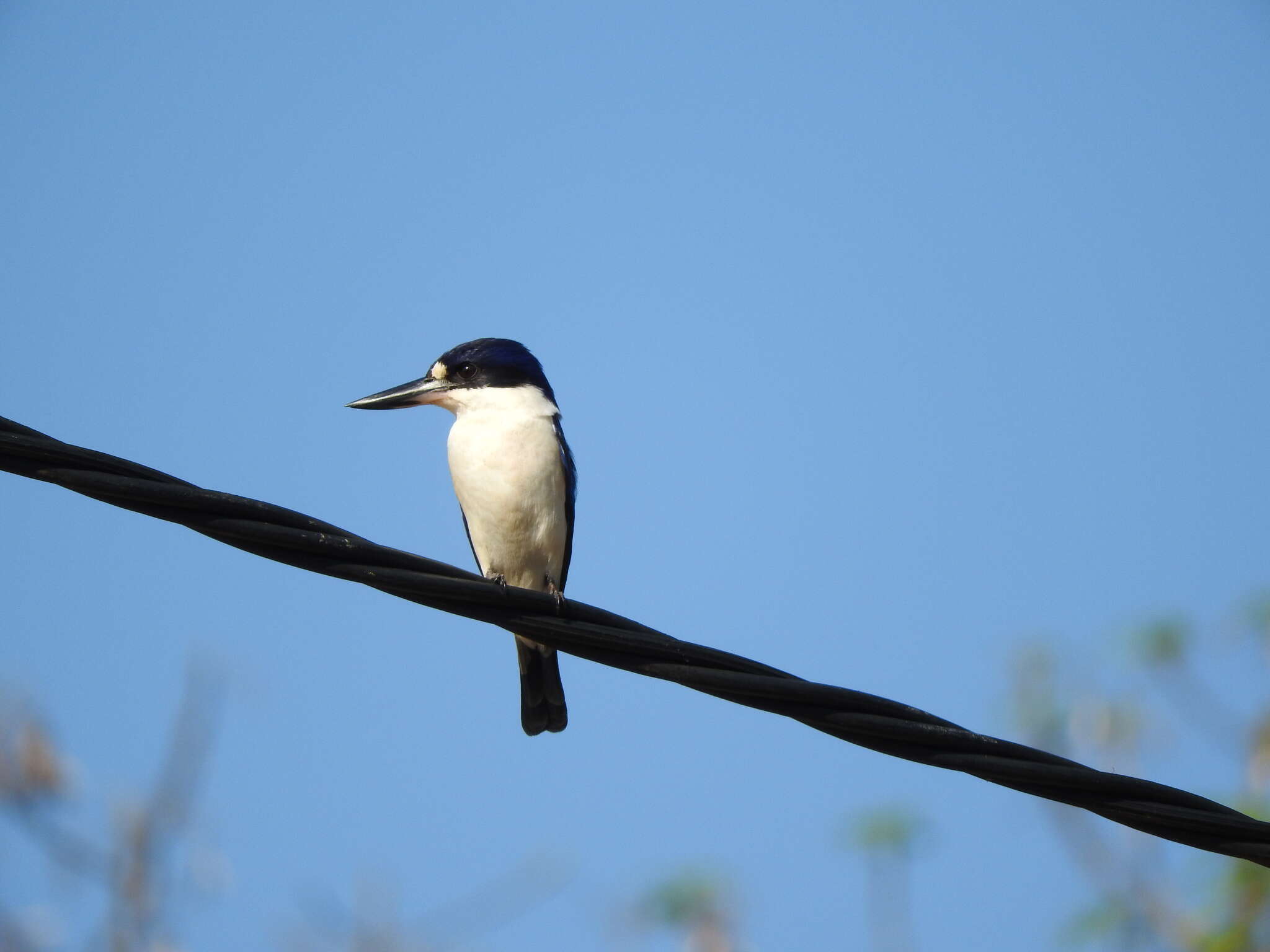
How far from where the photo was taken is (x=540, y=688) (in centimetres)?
504

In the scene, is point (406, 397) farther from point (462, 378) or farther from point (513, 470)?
point (513, 470)

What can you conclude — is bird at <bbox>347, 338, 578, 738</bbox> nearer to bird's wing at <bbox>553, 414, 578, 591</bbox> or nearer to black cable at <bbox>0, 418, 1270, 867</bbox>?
bird's wing at <bbox>553, 414, 578, 591</bbox>

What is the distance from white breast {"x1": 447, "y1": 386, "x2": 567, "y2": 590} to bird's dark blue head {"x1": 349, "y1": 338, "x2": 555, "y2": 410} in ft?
0.17

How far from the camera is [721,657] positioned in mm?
2287

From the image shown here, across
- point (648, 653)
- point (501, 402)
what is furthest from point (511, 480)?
point (648, 653)

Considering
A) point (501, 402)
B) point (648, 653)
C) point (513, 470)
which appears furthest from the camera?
point (501, 402)

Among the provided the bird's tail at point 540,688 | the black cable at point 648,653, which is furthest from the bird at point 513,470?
the black cable at point 648,653

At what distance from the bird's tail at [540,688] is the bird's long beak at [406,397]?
3.54 ft

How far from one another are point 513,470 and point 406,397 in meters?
0.70

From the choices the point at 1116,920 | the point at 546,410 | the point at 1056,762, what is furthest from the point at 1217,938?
the point at 1056,762

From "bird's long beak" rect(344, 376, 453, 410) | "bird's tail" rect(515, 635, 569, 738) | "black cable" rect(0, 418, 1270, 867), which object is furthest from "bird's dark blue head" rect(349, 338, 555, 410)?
"black cable" rect(0, 418, 1270, 867)

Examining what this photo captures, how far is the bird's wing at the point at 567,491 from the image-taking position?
16.5 feet

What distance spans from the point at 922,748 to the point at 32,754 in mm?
5850

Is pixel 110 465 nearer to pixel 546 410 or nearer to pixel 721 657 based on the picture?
pixel 721 657
